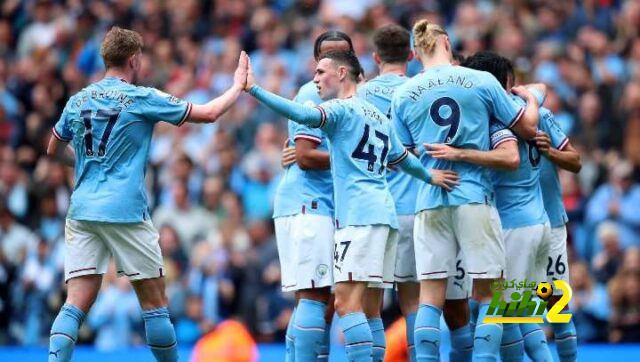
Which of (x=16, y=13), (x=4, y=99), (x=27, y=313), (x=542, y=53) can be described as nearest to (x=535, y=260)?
(x=542, y=53)

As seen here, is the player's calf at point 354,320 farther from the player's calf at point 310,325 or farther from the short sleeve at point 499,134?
the short sleeve at point 499,134

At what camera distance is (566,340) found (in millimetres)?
11445

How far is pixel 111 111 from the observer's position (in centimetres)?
1020

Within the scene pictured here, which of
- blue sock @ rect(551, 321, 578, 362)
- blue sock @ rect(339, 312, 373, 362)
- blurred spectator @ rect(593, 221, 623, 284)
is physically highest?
blurred spectator @ rect(593, 221, 623, 284)

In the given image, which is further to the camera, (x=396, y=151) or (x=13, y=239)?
(x=13, y=239)

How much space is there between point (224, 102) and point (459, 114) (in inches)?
68.3

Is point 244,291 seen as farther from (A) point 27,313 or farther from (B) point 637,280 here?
(B) point 637,280

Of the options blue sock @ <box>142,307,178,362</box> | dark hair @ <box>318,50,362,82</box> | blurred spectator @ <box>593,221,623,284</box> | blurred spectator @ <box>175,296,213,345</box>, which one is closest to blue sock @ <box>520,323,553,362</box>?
dark hair @ <box>318,50,362,82</box>

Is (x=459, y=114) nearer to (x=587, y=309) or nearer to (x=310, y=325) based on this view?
(x=310, y=325)

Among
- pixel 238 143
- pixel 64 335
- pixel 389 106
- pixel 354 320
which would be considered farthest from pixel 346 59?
pixel 238 143

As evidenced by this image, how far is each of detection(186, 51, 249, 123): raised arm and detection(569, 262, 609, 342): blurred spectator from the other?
613 centimetres

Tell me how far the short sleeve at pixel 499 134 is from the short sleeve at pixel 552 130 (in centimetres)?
80

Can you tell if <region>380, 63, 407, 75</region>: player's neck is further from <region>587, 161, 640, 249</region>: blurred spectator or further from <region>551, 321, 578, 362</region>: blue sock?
<region>587, 161, 640, 249</region>: blurred spectator

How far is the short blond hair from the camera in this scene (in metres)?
10.3
